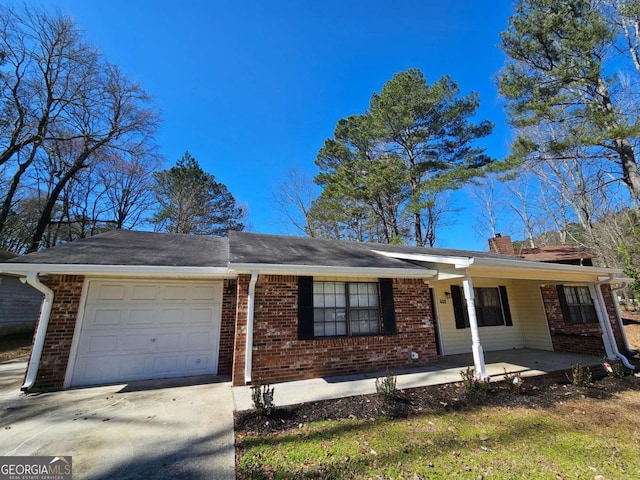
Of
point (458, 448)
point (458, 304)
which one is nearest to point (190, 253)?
point (458, 448)

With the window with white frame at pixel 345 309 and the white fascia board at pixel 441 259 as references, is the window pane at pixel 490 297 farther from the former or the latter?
the window with white frame at pixel 345 309

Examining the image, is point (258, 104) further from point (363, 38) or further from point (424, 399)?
point (424, 399)

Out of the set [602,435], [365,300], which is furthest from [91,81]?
[602,435]

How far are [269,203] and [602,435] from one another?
19162mm

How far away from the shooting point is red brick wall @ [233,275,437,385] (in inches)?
212

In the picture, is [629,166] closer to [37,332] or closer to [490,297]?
[490,297]

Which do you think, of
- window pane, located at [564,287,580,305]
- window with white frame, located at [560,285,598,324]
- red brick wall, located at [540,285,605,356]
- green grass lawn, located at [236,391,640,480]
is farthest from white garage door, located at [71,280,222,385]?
window pane, located at [564,287,580,305]

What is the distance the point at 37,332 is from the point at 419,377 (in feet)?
24.2

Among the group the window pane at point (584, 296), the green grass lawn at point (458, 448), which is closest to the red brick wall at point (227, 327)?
the green grass lawn at point (458, 448)

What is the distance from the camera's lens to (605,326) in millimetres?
7340

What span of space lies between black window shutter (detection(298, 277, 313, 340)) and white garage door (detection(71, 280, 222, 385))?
1.98m

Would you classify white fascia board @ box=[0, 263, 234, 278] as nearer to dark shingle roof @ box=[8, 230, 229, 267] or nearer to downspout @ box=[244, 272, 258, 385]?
dark shingle roof @ box=[8, 230, 229, 267]

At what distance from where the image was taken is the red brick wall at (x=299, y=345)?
539cm

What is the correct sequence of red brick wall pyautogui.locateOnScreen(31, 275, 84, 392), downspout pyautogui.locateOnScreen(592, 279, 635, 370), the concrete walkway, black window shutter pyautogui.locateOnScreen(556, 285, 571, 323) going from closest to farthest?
the concrete walkway, red brick wall pyautogui.locateOnScreen(31, 275, 84, 392), downspout pyautogui.locateOnScreen(592, 279, 635, 370), black window shutter pyautogui.locateOnScreen(556, 285, 571, 323)
